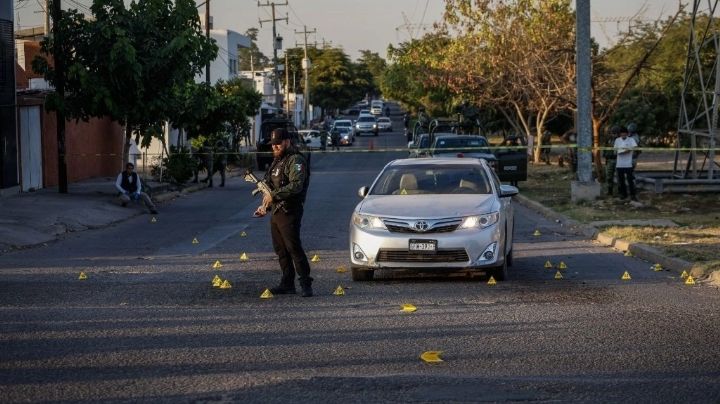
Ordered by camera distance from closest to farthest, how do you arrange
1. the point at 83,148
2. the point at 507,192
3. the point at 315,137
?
the point at 507,192 < the point at 83,148 < the point at 315,137

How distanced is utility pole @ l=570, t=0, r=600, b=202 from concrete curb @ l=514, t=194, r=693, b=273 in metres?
1.26

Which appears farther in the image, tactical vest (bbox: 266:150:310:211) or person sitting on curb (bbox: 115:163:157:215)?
person sitting on curb (bbox: 115:163:157:215)

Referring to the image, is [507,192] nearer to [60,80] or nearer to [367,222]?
[367,222]

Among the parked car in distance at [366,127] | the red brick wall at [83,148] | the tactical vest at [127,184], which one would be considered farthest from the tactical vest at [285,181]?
the parked car in distance at [366,127]

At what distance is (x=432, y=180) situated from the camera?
47.5 ft

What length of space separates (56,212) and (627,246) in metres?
12.2

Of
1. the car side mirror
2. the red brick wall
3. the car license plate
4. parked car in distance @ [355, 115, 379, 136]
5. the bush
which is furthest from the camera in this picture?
parked car in distance @ [355, 115, 379, 136]

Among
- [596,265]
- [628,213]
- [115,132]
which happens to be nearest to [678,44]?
[115,132]

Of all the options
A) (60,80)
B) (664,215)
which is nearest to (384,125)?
(60,80)

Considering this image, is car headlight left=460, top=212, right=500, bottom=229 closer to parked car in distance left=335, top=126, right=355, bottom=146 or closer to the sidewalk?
the sidewalk

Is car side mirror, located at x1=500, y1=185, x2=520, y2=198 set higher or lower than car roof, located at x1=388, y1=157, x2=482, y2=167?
lower

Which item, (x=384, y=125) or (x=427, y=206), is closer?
(x=427, y=206)

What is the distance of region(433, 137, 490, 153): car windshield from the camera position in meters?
31.1

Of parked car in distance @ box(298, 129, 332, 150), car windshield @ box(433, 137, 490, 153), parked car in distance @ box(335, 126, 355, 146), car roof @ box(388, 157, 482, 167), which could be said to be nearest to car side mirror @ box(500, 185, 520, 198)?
car roof @ box(388, 157, 482, 167)
